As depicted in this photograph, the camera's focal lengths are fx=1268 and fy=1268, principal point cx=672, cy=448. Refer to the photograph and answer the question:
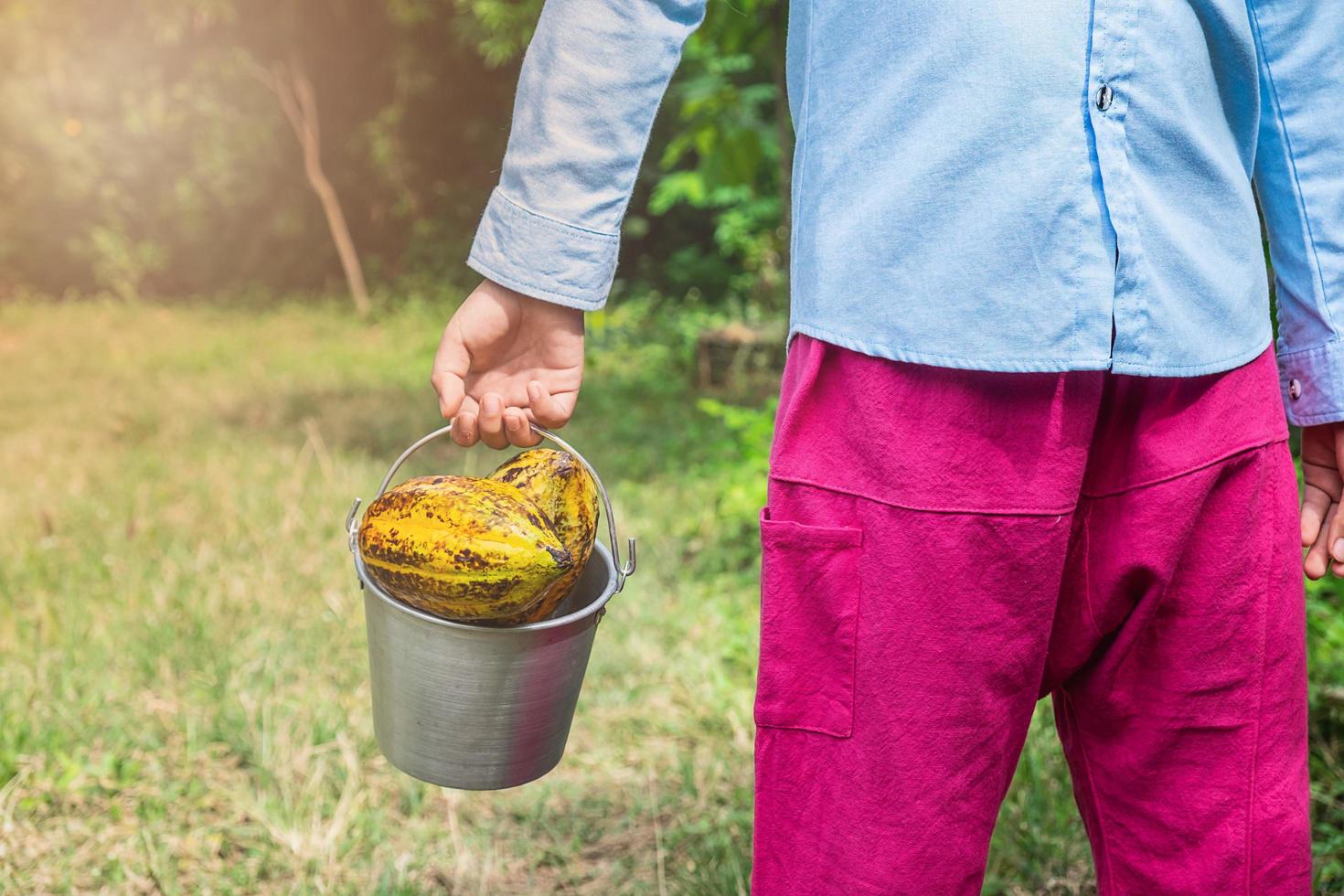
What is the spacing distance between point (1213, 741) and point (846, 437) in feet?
1.37

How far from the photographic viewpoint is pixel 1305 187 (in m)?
1.15

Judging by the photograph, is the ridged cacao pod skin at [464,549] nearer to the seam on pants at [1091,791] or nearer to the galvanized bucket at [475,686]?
the galvanized bucket at [475,686]

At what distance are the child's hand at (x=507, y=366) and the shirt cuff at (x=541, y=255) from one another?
0.03 metres

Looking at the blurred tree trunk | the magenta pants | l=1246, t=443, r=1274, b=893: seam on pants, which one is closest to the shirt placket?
the magenta pants

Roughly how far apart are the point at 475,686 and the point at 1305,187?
90cm

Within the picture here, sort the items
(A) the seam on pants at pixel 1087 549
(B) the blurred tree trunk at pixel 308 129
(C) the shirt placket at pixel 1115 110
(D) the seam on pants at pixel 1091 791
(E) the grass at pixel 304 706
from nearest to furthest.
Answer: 1. (C) the shirt placket at pixel 1115 110
2. (A) the seam on pants at pixel 1087 549
3. (D) the seam on pants at pixel 1091 791
4. (E) the grass at pixel 304 706
5. (B) the blurred tree trunk at pixel 308 129

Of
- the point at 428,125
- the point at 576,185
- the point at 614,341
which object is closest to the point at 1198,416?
the point at 576,185

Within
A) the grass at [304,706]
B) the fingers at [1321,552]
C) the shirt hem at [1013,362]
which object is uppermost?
the shirt hem at [1013,362]

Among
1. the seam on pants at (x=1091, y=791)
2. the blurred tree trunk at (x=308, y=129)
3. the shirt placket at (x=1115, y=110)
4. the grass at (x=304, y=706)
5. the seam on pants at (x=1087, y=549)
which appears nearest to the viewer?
the shirt placket at (x=1115, y=110)

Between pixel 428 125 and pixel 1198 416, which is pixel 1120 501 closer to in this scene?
pixel 1198 416

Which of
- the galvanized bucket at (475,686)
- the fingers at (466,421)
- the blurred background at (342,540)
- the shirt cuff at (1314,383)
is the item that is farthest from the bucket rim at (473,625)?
the blurred background at (342,540)

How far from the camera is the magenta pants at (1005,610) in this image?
101 cm

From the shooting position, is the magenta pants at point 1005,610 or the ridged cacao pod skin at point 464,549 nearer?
the magenta pants at point 1005,610

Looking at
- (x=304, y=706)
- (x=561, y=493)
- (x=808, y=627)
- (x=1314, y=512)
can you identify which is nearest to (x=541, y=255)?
(x=561, y=493)
